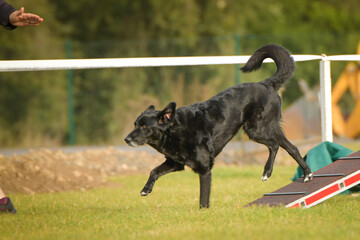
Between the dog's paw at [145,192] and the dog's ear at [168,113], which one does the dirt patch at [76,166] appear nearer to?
the dog's paw at [145,192]

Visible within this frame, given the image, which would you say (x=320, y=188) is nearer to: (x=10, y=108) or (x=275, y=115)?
(x=275, y=115)

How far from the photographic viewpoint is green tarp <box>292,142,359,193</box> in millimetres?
6891

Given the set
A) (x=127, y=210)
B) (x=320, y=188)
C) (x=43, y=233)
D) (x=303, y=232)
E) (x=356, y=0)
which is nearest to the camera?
(x=303, y=232)

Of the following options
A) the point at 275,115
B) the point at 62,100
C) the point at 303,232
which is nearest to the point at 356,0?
the point at 62,100

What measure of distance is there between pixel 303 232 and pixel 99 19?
18.5 metres

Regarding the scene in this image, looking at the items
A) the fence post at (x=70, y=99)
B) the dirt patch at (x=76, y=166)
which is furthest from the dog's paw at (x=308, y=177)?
the fence post at (x=70, y=99)

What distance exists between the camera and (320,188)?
17.3ft

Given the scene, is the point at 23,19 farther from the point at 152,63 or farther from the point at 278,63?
the point at 278,63

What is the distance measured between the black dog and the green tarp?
2.79ft

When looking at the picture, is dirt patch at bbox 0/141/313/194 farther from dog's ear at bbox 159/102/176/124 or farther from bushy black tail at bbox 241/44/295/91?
bushy black tail at bbox 241/44/295/91

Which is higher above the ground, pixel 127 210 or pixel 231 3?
pixel 231 3

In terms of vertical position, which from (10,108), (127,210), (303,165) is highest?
(303,165)

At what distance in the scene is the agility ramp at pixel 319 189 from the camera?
5.30 m

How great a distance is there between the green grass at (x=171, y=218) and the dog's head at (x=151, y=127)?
73 cm
